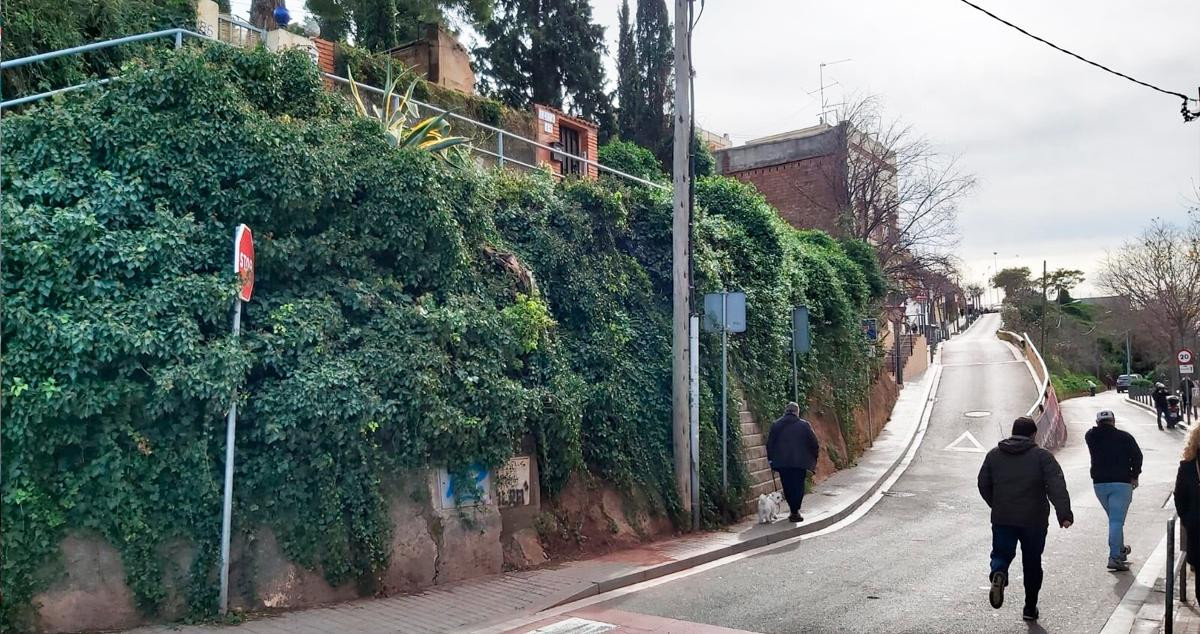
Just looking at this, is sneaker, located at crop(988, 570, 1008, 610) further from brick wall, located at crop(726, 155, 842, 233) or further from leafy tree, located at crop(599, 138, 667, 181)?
brick wall, located at crop(726, 155, 842, 233)

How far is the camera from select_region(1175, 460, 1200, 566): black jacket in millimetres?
7293

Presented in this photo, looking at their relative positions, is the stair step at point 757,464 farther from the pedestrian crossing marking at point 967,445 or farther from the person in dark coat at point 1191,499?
the pedestrian crossing marking at point 967,445

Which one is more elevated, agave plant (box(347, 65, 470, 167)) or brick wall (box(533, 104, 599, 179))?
brick wall (box(533, 104, 599, 179))

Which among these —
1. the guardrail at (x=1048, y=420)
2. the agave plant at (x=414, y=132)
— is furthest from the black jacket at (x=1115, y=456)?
the guardrail at (x=1048, y=420)

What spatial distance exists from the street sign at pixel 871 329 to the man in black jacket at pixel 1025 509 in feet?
56.4

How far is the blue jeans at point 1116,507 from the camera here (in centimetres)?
920

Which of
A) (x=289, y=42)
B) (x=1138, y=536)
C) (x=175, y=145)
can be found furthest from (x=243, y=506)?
(x=1138, y=536)

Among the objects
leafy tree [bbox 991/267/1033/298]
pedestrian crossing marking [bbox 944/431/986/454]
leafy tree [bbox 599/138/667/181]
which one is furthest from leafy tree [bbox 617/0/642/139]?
leafy tree [bbox 991/267/1033/298]

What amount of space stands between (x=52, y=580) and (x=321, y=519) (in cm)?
198

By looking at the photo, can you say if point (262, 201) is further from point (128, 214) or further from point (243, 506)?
point (243, 506)

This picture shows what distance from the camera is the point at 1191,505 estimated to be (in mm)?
7328

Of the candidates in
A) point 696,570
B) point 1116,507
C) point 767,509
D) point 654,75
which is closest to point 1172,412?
point 654,75

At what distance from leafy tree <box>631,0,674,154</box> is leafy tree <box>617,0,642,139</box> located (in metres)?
0.10

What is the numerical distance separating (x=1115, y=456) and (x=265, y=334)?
28.9 feet
